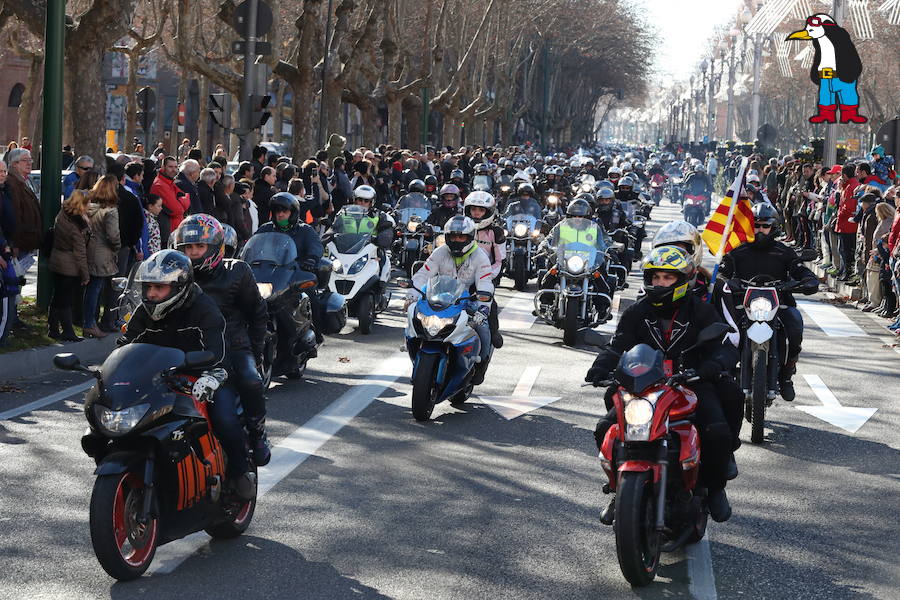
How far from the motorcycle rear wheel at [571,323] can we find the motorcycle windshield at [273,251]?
4298 millimetres

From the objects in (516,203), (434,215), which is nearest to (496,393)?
(434,215)

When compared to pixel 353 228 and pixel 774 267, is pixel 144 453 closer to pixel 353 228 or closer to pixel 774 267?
pixel 774 267

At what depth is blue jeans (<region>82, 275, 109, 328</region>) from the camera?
14.5 meters

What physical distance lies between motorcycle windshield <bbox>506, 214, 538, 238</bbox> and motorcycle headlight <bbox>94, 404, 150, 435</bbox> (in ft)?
54.9

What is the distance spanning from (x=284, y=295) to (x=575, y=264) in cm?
493

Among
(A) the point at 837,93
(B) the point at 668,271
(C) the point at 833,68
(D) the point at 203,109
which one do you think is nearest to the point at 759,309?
→ (B) the point at 668,271

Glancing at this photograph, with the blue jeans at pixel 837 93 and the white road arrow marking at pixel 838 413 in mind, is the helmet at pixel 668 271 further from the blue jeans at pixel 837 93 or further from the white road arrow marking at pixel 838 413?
the blue jeans at pixel 837 93

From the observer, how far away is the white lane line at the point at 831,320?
18.6 meters

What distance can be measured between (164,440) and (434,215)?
14.9 meters

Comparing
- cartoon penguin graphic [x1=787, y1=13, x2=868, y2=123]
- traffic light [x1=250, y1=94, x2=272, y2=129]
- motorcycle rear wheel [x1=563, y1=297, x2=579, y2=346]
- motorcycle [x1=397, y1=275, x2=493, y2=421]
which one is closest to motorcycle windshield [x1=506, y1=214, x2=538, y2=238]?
traffic light [x1=250, y1=94, x2=272, y2=129]

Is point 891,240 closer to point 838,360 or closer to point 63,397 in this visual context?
point 838,360

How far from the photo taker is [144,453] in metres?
6.55

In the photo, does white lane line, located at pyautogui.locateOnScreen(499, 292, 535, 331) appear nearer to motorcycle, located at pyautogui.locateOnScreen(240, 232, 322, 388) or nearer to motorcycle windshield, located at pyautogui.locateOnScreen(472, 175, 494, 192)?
motorcycle, located at pyautogui.locateOnScreen(240, 232, 322, 388)

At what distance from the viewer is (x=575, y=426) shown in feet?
36.7
